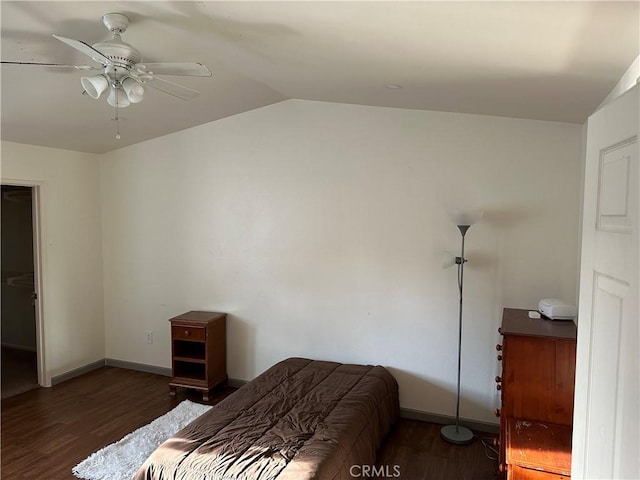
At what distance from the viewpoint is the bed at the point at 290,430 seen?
7.79 feet

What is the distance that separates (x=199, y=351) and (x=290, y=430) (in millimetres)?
1842

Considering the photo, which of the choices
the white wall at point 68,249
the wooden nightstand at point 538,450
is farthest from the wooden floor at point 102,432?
the wooden nightstand at point 538,450

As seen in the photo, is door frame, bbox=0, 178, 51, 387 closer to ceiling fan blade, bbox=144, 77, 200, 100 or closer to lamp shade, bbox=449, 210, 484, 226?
ceiling fan blade, bbox=144, 77, 200, 100

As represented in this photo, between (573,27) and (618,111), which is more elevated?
(573,27)

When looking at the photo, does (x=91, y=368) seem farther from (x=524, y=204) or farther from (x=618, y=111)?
(x=618, y=111)

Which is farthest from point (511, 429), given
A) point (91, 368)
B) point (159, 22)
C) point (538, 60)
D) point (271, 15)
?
point (91, 368)

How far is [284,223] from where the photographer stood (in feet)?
13.6

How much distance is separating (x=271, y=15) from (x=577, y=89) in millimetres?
1592

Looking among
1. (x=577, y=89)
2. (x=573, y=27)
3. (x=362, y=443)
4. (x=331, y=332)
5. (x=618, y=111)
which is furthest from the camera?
(x=331, y=332)

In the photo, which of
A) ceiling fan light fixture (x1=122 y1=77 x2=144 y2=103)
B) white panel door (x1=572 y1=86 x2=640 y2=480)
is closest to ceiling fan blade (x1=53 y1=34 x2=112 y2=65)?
ceiling fan light fixture (x1=122 y1=77 x2=144 y2=103)

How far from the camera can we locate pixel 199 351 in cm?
432

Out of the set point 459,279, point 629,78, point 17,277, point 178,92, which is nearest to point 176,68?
point 178,92

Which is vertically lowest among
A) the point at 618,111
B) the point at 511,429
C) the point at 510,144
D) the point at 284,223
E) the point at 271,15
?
the point at 511,429

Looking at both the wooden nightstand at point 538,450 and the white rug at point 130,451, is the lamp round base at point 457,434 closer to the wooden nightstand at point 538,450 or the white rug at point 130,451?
the wooden nightstand at point 538,450
